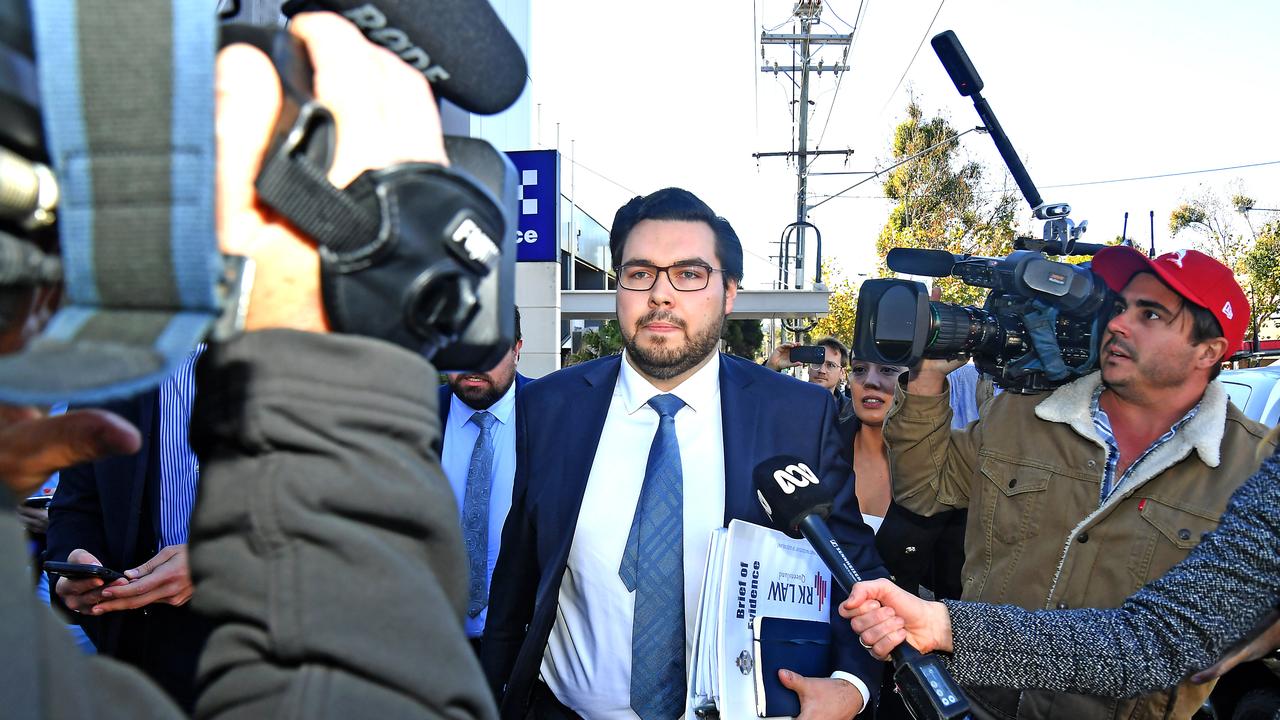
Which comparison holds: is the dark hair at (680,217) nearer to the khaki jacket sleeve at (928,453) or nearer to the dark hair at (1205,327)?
the khaki jacket sleeve at (928,453)

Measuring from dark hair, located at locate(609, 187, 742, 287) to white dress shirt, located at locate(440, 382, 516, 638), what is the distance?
113 centimetres

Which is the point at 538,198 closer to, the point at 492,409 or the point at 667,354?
the point at 492,409

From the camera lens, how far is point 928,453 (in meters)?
2.82

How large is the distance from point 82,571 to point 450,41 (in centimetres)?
213

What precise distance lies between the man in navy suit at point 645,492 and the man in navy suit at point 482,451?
43.2 inches

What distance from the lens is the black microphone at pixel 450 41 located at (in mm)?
880

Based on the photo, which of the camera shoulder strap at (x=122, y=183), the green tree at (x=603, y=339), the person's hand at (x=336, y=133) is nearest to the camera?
→ the camera shoulder strap at (x=122, y=183)

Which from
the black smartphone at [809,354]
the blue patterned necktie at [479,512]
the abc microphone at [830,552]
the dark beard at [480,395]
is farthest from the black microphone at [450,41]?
the black smartphone at [809,354]

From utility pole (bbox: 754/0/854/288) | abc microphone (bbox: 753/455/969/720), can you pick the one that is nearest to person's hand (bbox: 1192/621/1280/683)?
abc microphone (bbox: 753/455/969/720)

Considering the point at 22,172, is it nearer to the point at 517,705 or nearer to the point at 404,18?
the point at 404,18

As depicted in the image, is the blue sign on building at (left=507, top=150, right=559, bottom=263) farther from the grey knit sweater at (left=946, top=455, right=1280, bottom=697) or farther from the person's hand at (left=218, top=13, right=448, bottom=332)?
the person's hand at (left=218, top=13, right=448, bottom=332)

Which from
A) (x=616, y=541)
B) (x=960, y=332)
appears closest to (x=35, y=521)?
(x=616, y=541)

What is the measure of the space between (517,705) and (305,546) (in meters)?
1.75

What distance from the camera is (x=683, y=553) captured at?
2340mm
